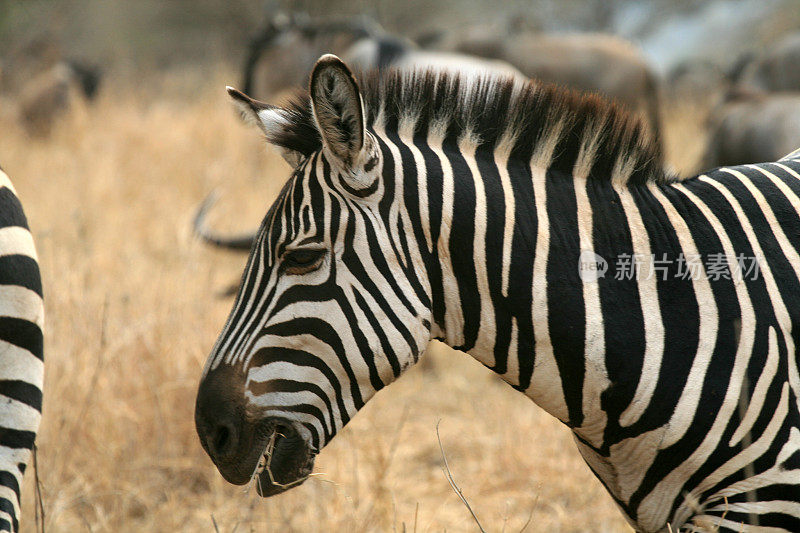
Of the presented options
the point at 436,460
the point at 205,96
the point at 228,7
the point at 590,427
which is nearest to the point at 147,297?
the point at 436,460

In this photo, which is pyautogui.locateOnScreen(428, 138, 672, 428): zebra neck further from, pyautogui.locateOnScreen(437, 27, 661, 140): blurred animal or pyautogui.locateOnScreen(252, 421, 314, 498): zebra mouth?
pyautogui.locateOnScreen(437, 27, 661, 140): blurred animal

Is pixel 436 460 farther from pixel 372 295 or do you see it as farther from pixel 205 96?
→ pixel 205 96

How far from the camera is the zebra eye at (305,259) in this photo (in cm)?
197

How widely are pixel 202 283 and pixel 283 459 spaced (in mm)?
4291

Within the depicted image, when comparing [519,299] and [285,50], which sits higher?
[519,299]

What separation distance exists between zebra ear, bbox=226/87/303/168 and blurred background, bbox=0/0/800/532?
0.74ft

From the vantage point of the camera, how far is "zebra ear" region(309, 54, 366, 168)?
180cm

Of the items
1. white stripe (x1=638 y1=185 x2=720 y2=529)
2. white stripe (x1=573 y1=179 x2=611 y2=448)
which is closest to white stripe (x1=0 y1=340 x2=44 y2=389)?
white stripe (x1=573 y1=179 x2=611 y2=448)

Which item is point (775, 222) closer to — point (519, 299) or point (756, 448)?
point (756, 448)

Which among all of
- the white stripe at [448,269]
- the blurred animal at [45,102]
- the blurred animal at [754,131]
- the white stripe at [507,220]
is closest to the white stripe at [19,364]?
the white stripe at [448,269]

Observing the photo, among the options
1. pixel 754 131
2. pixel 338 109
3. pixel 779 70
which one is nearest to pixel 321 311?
pixel 338 109

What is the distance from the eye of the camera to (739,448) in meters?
2.00

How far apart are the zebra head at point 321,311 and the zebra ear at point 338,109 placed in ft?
0.05

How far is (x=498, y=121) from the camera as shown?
2117 mm
